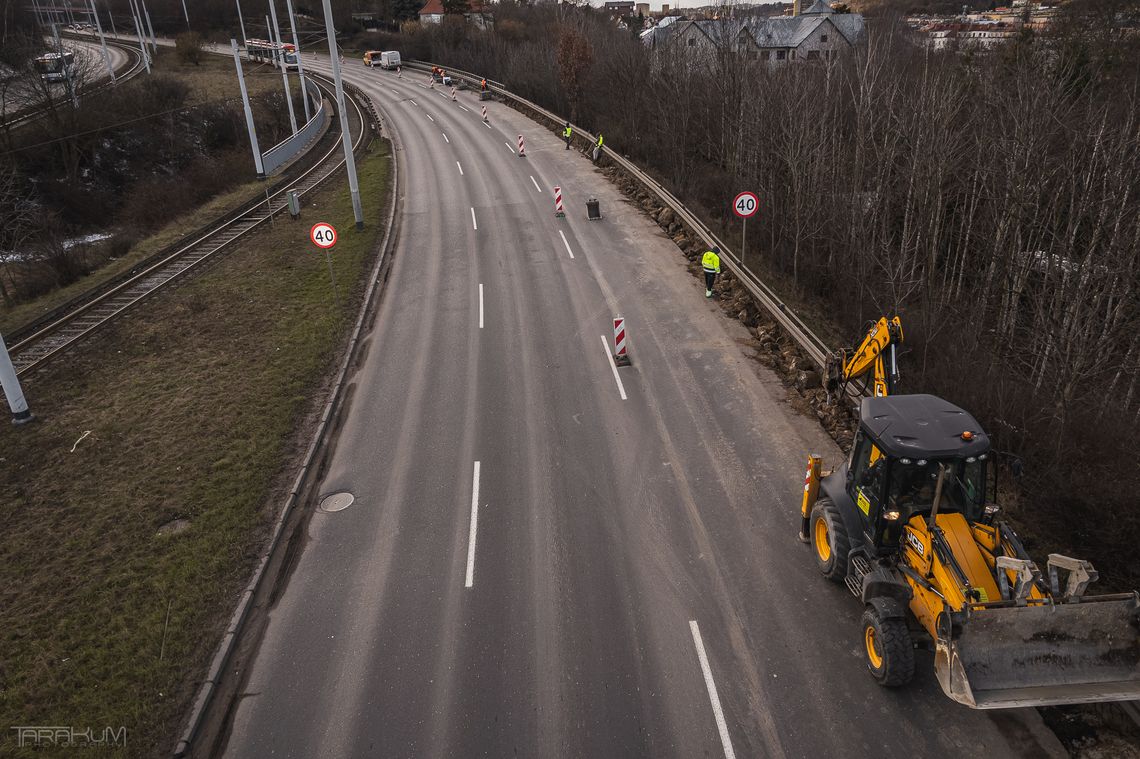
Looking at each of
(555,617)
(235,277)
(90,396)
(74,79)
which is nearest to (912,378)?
(555,617)

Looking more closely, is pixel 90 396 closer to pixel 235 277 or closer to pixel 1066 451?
pixel 235 277

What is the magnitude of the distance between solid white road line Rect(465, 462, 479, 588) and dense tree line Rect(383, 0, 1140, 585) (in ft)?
28.1

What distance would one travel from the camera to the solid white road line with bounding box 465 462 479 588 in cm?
1018

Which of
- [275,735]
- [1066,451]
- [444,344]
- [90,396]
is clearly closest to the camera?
[275,735]

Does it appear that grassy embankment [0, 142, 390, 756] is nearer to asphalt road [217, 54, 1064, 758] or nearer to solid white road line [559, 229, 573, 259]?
asphalt road [217, 54, 1064, 758]

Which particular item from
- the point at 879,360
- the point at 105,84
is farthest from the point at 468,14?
the point at 879,360

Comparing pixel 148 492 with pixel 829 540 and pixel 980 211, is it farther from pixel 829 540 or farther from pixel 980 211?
pixel 980 211

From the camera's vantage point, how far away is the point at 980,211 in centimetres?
2153

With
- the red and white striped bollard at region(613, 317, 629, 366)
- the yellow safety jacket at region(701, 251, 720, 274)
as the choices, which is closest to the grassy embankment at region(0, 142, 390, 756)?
the red and white striped bollard at region(613, 317, 629, 366)

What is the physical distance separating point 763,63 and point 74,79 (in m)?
42.6

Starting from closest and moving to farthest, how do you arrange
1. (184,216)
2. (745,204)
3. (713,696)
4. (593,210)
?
(713,696), (745,204), (593,210), (184,216)

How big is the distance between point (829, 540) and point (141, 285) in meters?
22.5

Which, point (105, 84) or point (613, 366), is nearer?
point (613, 366)

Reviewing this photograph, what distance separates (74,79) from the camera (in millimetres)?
42469
